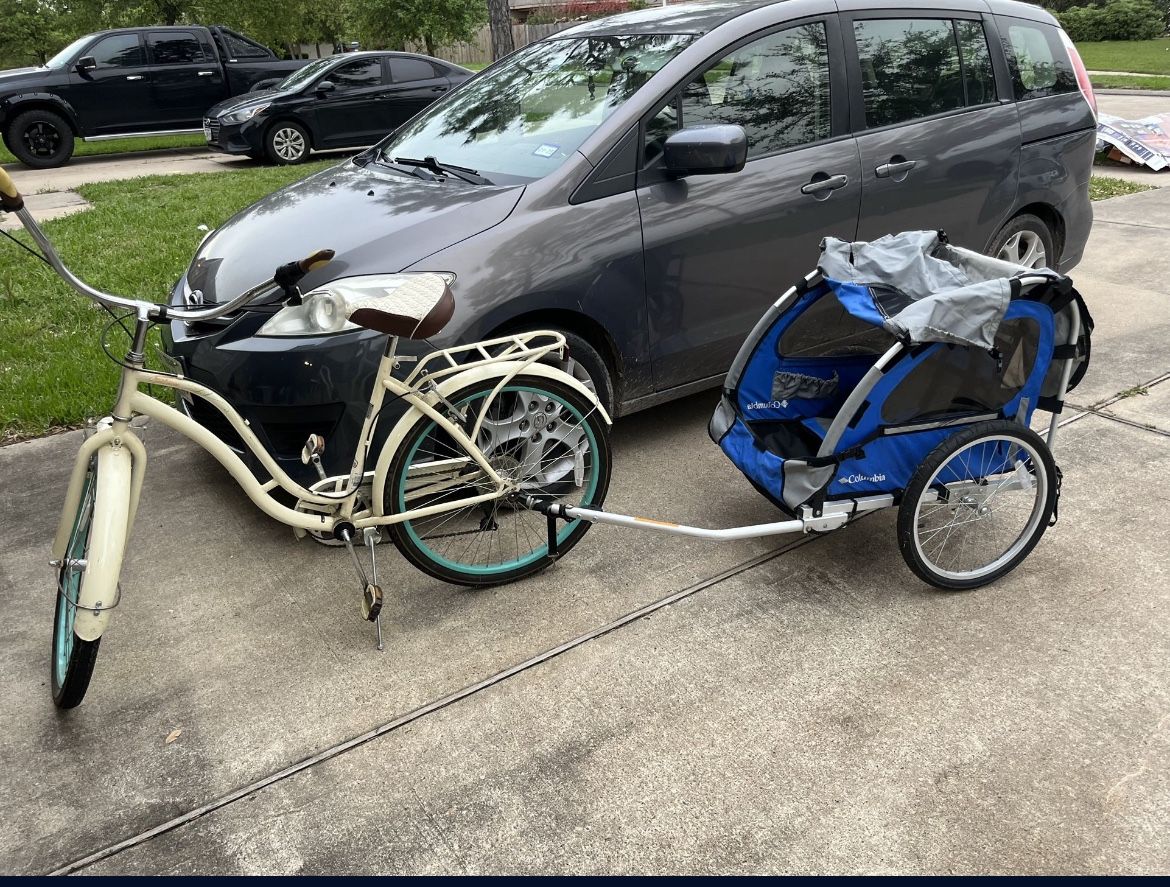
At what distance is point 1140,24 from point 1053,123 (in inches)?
1310

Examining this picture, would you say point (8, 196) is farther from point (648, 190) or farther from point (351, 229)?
point (648, 190)

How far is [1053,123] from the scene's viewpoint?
4.80 meters

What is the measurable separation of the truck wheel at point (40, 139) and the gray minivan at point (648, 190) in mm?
9923

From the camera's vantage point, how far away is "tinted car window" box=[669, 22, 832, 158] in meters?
3.79

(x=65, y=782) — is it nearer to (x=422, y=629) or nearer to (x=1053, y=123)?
(x=422, y=629)

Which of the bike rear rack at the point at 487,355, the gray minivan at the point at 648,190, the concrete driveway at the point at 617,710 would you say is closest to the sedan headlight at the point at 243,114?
the gray minivan at the point at 648,190

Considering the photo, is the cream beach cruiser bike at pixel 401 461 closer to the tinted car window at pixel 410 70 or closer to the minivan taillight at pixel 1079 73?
the minivan taillight at pixel 1079 73

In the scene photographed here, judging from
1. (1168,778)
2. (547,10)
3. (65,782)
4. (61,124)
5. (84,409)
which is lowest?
(1168,778)

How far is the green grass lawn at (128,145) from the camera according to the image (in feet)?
46.0

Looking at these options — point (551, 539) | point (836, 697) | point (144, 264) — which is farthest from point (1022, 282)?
point (144, 264)

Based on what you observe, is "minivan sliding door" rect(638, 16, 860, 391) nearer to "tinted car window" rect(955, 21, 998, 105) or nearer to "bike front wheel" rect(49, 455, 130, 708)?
"tinted car window" rect(955, 21, 998, 105)

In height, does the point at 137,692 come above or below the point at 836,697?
above

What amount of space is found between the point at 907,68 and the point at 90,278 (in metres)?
5.41

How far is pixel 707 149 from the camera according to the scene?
11.2 feet
